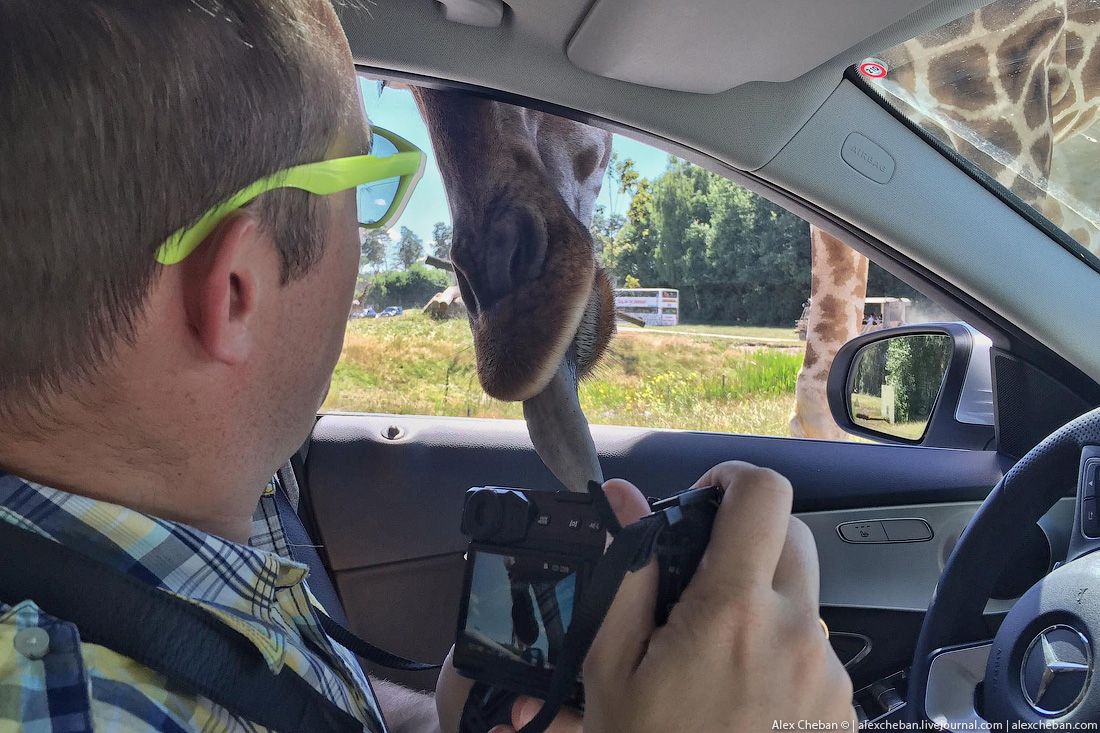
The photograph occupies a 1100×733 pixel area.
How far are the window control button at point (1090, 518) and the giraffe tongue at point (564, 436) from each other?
1015 mm

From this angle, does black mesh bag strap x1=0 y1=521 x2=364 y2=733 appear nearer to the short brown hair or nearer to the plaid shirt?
the plaid shirt

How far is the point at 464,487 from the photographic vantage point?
2.16 m

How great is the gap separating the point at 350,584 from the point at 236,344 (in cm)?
154

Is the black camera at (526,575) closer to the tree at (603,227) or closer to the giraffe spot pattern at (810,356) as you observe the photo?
the tree at (603,227)

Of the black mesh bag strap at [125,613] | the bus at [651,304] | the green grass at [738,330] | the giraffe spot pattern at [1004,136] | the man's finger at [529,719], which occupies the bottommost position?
the man's finger at [529,719]

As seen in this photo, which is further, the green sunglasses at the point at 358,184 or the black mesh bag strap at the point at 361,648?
the black mesh bag strap at the point at 361,648

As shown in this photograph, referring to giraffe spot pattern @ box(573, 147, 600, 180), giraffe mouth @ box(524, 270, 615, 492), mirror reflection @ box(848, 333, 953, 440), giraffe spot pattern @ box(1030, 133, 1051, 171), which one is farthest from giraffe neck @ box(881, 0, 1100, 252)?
giraffe mouth @ box(524, 270, 615, 492)

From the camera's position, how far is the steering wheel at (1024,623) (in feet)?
3.45

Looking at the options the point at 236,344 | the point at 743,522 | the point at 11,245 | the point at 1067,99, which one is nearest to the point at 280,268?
the point at 236,344

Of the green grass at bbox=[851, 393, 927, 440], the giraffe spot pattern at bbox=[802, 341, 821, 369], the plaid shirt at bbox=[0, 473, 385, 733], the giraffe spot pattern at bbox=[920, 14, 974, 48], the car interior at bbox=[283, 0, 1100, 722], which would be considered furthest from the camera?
the giraffe spot pattern at bbox=[802, 341, 821, 369]

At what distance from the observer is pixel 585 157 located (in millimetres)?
1935

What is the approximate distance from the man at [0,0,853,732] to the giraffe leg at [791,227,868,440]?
4.28 feet

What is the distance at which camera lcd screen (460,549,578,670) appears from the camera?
0.81 m

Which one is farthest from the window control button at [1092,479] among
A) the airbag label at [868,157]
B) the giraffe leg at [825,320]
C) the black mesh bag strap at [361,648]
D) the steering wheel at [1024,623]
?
the black mesh bag strap at [361,648]
